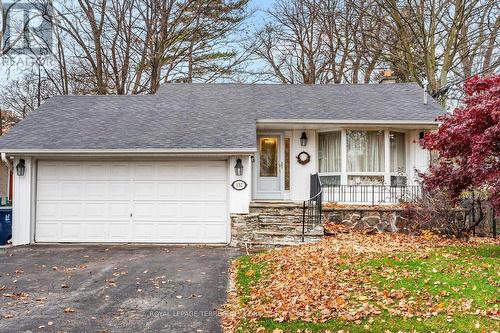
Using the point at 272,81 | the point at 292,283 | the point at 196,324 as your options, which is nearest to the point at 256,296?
the point at 292,283

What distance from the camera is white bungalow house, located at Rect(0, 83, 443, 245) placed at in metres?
12.9

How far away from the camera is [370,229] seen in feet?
43.1

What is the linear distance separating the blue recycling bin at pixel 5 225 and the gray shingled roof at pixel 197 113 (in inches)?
71.6

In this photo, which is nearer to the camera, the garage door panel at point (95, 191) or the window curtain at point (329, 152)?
the garage door panel at point (95, 191)

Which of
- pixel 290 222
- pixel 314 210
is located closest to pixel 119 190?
pixel 290 222

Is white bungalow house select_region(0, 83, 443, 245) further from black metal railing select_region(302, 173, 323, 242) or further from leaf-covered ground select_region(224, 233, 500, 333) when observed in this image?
leaf-covered ground select_region(224, 233, 500, 333)

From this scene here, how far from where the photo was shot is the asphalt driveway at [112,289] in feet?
19.7

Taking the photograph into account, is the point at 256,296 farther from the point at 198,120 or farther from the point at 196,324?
the point at 198,120

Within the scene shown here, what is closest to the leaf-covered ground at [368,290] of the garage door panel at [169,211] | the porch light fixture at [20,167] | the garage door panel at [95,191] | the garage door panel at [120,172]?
the garage door panel at [169,211]

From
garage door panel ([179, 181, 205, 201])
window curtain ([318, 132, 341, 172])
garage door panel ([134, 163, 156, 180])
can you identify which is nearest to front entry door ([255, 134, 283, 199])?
window curtain ([318, 132, 341, 172])

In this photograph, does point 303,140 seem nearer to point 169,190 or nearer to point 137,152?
point 169,190

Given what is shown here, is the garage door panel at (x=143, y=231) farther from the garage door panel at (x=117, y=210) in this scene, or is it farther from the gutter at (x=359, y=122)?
the gutter at (x=359, y=122)

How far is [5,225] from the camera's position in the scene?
13.4 meters

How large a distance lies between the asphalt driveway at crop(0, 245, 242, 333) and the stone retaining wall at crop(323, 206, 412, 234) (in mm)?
3273
